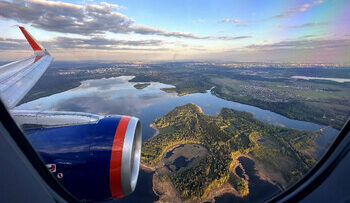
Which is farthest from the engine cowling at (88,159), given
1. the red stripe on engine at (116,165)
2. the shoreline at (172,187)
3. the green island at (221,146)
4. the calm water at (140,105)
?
the calm water at (140,105)

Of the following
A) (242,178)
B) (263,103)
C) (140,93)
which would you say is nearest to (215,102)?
(263,103)

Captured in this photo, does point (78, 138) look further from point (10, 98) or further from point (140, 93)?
point (140, 93)

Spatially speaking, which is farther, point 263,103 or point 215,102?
point 215,102

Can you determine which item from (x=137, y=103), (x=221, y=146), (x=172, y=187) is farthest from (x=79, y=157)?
(x=137, y=103)

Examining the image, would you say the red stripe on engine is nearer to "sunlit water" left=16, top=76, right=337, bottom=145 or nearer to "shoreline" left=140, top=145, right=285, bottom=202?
"shoreline" left=140, top=145, right=285, bottom=202

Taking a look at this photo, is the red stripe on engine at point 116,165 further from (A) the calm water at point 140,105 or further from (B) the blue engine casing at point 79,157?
(A) the calm water at point 140,105

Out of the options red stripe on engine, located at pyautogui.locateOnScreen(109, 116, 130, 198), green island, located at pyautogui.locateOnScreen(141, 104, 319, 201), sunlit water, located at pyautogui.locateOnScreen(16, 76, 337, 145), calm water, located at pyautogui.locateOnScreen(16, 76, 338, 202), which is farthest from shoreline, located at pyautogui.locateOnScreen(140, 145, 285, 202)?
red stripe on engine, located at pyautogui.locateOnScreen(109, 116, 130, 198)
